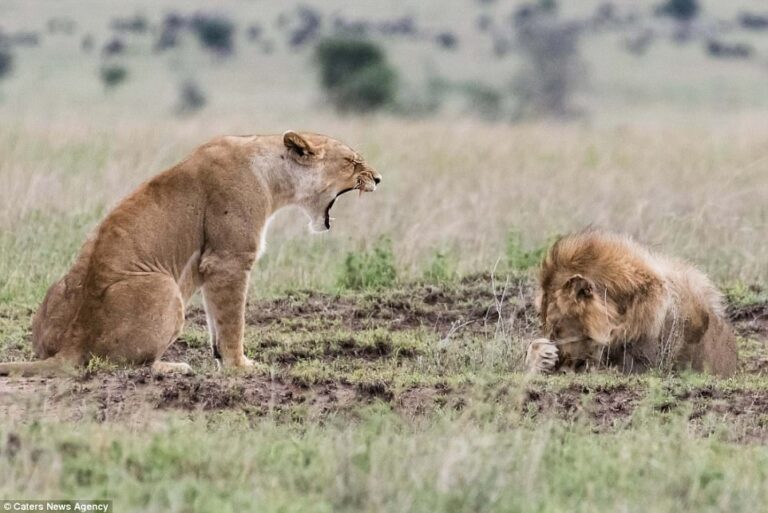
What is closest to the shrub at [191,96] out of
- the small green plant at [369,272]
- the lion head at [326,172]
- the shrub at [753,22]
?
the shrub at [753,22]

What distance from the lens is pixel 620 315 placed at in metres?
6.62

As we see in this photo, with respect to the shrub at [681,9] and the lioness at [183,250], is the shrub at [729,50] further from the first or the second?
the lioness at [183,250]

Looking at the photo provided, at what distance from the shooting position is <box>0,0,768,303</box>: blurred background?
10109 millimetres

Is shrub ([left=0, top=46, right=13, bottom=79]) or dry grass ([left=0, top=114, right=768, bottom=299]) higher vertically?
dry grass ([left=0, top=114, right=768, bottom=299])

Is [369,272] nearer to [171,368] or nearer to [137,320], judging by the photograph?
[171,368]

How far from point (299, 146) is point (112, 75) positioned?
26704mm

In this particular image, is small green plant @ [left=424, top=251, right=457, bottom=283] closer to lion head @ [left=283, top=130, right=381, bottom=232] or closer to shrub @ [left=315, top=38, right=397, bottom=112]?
lion head @ [left=283, top=130, right=381, bottom=232]

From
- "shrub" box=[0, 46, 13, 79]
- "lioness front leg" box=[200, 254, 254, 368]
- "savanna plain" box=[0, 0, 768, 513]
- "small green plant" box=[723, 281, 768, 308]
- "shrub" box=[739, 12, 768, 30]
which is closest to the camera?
"savanna plain" box=[0, 0, 768, 513]

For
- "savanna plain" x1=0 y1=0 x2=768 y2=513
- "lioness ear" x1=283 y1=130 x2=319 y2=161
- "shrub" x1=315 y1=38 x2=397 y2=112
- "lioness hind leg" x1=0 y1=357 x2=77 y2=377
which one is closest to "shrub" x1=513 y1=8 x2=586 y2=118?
"shrub" x1=315 y1=38 x2=397 y2=112

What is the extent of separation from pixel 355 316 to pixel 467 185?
519 centimetres

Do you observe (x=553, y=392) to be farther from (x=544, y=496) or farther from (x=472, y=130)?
(x=472, y=130)

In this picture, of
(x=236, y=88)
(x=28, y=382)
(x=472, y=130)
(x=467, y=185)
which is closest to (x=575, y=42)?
(x=236, y=88)

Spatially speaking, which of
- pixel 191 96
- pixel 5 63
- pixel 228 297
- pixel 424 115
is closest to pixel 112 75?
pixel 191 96

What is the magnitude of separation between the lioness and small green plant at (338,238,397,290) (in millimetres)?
1622
